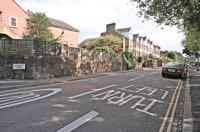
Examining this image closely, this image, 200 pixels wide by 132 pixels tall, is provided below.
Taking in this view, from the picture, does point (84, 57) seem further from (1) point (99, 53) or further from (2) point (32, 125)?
(2) point (32, 125)

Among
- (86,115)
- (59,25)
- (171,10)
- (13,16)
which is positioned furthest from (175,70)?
(59,25)

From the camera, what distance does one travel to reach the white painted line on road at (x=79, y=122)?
246 inches

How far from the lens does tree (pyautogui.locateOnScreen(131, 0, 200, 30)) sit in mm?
16181

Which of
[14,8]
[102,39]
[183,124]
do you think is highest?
[14,8]

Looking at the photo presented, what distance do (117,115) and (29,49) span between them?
41.8ft

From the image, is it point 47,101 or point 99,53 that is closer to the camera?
point 47,101

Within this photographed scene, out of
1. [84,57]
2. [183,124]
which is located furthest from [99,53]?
[183,124]

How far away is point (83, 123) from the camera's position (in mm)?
6852

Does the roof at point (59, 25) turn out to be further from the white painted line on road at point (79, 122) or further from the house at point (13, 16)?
the white painted line on road at point (79, 122)

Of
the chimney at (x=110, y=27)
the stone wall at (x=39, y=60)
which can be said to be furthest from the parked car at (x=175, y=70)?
the chimney at (x=110, y=27)

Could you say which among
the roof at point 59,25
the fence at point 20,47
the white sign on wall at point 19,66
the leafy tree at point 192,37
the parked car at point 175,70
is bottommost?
the parked car at point 175,70

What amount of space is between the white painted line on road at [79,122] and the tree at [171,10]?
10836 mm

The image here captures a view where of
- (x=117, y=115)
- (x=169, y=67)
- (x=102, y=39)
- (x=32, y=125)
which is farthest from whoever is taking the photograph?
(x=102, y=39)

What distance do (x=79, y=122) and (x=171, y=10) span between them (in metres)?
13.9
